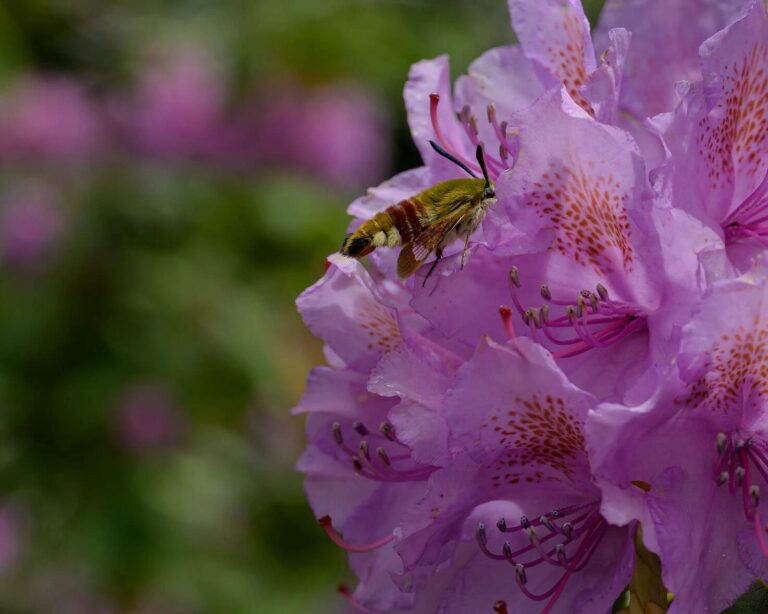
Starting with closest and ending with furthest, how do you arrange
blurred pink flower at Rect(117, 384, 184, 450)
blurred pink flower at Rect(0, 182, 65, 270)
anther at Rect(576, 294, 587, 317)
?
anther at Rect(576, 294, 587, 317)
blurred pink flower at Rect(117, 384, 184, 450)
blurred pink flower at Rect(0, 182, 65, 270)

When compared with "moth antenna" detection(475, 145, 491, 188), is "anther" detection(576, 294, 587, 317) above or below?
below

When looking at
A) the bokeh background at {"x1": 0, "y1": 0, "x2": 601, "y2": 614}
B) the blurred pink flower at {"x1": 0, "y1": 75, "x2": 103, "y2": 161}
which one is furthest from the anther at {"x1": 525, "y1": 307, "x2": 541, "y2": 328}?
the blurred pink flower at {"x1": 0, "y1": 75, "x2": 103, "y2": 161}

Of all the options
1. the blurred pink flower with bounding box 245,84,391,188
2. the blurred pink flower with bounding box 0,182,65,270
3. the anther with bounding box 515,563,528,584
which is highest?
the anther with bounding box 515,563,528,584

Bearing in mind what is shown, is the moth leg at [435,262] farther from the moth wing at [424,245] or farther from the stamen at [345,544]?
the stamen at [345,544]

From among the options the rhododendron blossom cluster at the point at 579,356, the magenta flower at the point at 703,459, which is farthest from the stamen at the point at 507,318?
the magenta flower at the point at 703,459

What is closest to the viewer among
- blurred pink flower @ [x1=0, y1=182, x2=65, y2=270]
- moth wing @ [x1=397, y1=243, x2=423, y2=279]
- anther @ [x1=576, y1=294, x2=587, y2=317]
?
anther @ [x1=576, y1=294, x2=587, y2=317]

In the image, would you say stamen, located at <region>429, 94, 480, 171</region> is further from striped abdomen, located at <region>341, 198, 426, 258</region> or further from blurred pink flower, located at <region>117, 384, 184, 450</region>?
blurred pink flower, located at <region>117, 384, 184, 450</region>
